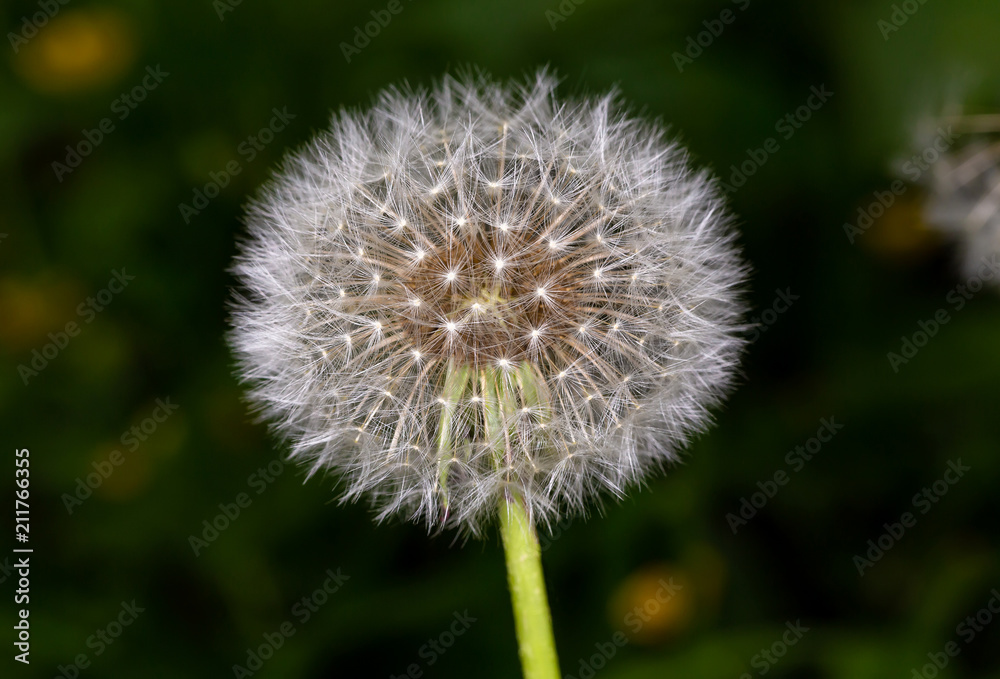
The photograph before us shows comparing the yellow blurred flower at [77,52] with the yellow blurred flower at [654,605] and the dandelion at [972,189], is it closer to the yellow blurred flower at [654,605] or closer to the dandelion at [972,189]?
the yellow blurred flower at [654,605]

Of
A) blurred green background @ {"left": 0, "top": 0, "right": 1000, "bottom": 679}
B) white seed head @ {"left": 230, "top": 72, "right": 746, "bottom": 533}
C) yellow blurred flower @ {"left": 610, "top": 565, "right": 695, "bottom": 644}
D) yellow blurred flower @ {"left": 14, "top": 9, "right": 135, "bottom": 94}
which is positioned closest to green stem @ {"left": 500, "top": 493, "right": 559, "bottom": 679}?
white seed head @ {"left": 230, "top": 72, "right": 746, "bottom": 533}

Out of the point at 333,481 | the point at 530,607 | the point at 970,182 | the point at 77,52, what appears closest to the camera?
the point at 530,607

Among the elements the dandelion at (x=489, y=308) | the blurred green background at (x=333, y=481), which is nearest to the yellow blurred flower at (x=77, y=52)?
the blurred green background at (x=333, y=481)

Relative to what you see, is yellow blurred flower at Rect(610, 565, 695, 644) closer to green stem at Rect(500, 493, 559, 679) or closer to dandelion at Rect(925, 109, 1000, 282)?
green stem at Rect(500, 493, 559, 679)

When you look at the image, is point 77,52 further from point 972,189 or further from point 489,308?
point 972,189

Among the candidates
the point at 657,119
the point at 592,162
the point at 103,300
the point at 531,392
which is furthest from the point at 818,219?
the point at 103,300

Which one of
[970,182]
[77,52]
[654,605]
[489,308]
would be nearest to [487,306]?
[489,308]
